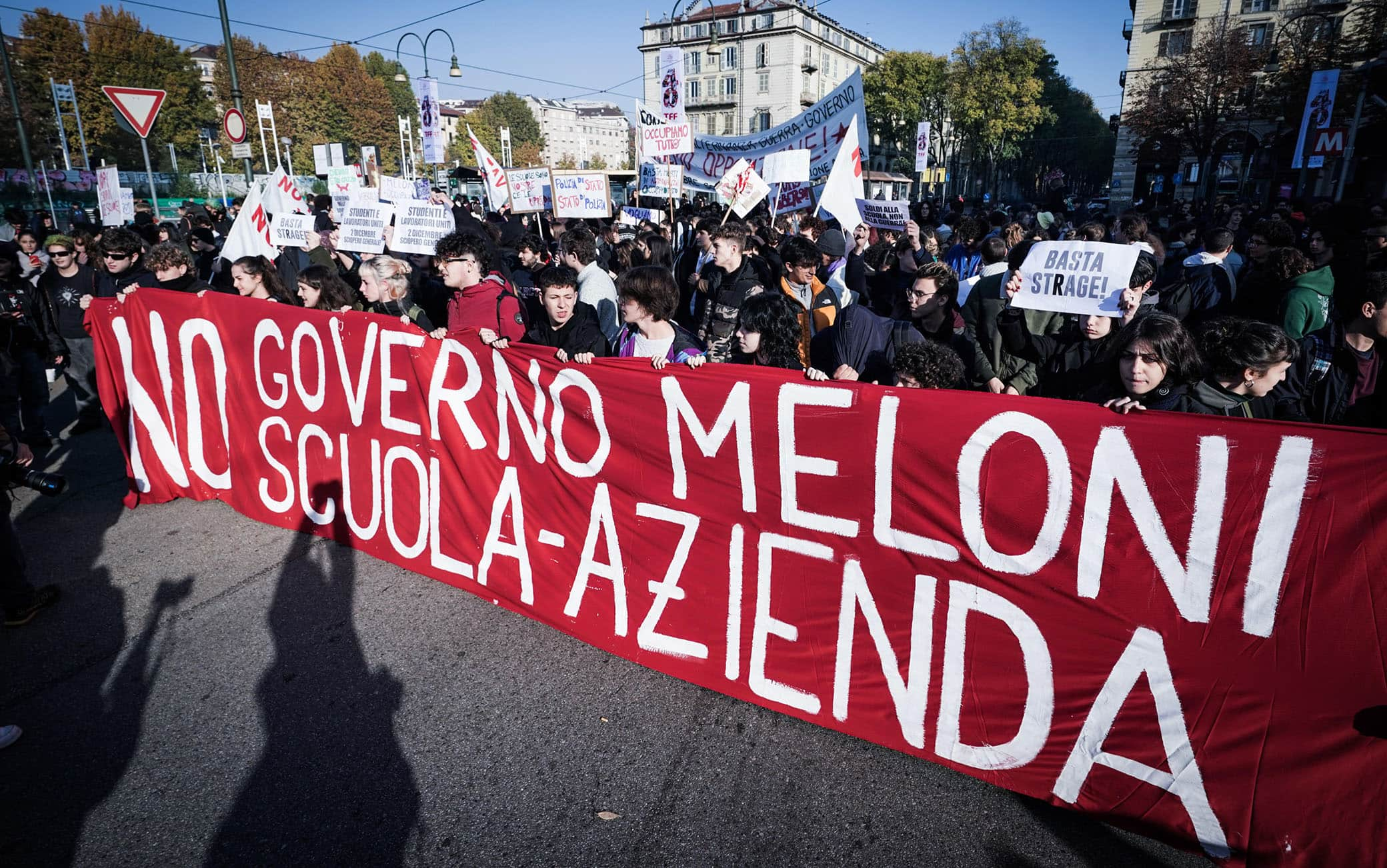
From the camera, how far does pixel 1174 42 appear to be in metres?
47.9

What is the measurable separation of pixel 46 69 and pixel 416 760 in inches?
2558

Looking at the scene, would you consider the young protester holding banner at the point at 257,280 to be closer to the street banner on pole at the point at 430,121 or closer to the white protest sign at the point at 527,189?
the white protest sign at the point at 527,189

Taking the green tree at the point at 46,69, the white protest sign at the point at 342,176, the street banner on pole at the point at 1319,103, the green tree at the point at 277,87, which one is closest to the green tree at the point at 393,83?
the green tree at the point at 277,87

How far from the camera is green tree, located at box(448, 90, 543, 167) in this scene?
109 meters

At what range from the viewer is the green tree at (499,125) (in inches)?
4304

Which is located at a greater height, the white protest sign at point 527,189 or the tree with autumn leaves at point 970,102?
the tree with autumn leaves at point 970,102

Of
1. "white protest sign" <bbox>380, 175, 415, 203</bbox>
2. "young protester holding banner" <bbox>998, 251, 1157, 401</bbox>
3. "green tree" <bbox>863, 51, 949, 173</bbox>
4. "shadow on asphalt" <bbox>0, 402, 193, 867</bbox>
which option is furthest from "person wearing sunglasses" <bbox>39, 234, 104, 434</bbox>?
"green tree" <bbox>863, 51, 949, 173</bbox>

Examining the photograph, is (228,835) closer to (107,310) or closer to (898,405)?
(898,405)

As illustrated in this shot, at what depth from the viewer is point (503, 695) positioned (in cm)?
317

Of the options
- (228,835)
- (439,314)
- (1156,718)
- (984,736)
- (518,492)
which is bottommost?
(228,835)

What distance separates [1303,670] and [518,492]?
9.99ft

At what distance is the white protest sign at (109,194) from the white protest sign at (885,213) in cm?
1128

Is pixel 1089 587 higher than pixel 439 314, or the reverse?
pixel 439 314

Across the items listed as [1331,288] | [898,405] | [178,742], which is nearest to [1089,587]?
[898,405]
